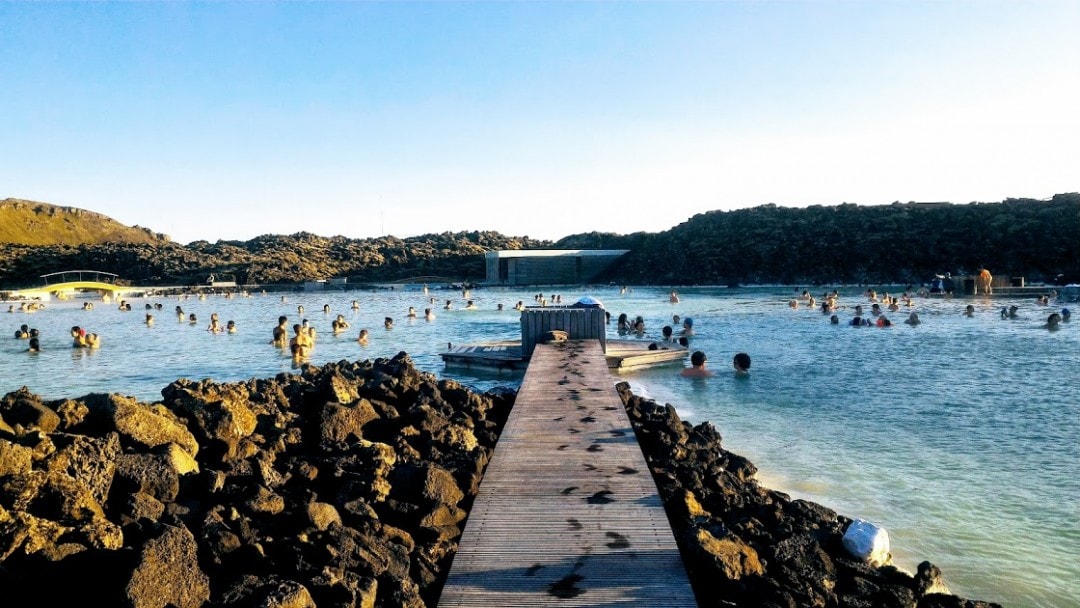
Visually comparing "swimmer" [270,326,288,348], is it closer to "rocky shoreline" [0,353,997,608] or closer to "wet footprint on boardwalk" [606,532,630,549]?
"rocky shoreline" [0,353,997,608]

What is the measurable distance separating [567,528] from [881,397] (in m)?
11.9

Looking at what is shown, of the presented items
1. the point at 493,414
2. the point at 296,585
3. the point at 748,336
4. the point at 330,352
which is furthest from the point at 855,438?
the point at 330,352

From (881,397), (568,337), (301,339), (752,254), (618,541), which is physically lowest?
(881,397)

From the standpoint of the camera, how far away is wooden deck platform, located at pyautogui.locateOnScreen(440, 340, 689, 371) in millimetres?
17312

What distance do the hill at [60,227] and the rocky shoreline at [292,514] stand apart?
15693cm

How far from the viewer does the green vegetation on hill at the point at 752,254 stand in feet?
214

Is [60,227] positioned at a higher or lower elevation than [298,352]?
higher

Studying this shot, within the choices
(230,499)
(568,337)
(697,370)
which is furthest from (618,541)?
(697,370)

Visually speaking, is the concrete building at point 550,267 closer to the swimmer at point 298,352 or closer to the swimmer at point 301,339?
the swimmer at point 301,339

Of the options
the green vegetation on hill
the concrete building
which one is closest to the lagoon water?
the green vegetation on hill

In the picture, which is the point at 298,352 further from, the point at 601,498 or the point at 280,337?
the point at 601,498

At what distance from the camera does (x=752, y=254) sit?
78.1 m

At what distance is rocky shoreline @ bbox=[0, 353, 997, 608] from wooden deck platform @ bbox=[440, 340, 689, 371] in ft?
26.9

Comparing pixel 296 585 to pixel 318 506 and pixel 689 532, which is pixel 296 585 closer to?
pixel 318 506
